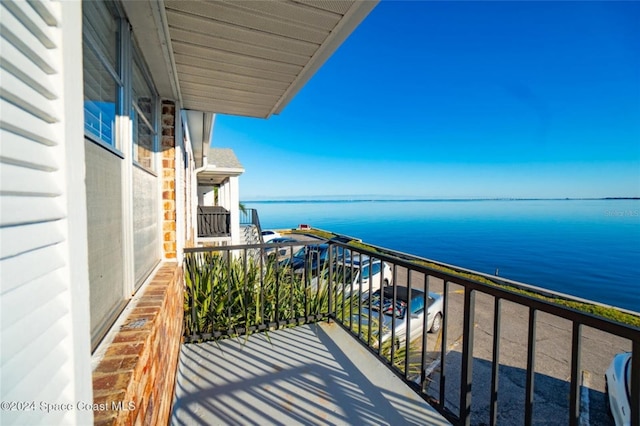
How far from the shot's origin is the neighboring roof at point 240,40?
137 centimetres

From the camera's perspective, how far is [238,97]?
2.58m

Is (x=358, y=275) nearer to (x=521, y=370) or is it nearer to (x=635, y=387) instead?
(x=635, y=387)

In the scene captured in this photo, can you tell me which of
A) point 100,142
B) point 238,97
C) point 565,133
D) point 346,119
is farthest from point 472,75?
point 100,142

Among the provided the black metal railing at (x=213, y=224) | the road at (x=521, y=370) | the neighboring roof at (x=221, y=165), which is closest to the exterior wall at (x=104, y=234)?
the road at (x=521, y=370)

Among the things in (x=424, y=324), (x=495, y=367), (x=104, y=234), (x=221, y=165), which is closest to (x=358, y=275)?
(x=424, y=324)

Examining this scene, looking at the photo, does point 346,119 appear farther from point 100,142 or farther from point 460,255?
point 100,142

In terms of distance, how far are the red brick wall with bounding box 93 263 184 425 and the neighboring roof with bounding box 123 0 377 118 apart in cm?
140

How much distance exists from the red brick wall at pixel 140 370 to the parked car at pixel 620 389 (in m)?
3.27

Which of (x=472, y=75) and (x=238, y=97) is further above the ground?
(x=472, y=75)

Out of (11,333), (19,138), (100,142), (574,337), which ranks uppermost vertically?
(100,142)

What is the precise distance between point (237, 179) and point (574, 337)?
27.4 feet

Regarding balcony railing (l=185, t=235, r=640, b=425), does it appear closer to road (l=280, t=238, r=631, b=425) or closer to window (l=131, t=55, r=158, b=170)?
road (l=280, t=238, r=631, b=425)

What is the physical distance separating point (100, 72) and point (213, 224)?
5634mm

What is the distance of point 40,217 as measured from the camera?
1.49 feet
